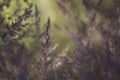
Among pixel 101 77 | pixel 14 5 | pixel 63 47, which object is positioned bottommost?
pixel 101 77

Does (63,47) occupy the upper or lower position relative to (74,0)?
lower

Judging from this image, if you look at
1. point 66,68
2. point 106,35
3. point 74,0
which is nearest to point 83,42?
point 106,35

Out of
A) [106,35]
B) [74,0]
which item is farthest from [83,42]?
[74,0]

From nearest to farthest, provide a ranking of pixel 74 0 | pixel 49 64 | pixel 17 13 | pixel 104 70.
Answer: pixel 49 64
pixel 104 70
pixel 17 13
pixel 74 0

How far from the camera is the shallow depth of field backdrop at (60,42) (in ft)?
3.06

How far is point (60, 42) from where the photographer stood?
1.35 metres

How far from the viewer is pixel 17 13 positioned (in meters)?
1.28

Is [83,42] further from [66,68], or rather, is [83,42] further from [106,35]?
[66,68]

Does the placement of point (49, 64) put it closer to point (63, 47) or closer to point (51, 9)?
point (63, 47)

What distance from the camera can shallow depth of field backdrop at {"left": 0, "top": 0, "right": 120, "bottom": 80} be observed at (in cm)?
93

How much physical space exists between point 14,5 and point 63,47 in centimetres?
36

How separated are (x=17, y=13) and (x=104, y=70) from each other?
0.54 m

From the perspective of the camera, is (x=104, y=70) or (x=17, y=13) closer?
(x=104, y=70)

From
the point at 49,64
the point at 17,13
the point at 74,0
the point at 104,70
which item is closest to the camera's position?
the point at 49,64
